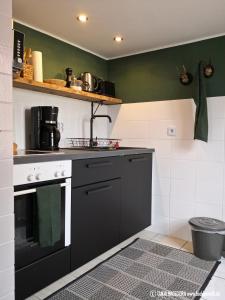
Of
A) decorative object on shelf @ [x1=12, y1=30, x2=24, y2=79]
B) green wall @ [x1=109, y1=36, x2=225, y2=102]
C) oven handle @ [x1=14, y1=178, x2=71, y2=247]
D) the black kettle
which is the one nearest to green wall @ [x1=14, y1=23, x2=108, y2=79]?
the black kettle

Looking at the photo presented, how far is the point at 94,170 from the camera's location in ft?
6.31

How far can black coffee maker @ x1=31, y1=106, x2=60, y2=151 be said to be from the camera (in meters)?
2.09

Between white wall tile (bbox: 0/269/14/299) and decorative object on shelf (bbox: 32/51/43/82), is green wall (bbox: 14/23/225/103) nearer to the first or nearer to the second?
decorative object on shelf (bbox: 32/51/43/82)

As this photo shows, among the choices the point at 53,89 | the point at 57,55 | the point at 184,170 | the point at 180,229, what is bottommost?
the point at 180,229

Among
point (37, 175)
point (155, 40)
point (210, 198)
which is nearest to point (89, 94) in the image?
point (155, 40)

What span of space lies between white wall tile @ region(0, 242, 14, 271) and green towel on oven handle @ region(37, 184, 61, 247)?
38cm

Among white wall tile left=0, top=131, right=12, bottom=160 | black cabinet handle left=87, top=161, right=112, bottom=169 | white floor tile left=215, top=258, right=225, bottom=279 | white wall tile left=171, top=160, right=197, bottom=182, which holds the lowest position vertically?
white floor tile left=215, top=258, right=225, bottom=279

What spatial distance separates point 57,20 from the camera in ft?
6.77

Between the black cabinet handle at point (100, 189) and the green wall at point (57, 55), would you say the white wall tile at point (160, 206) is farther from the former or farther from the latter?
the green wall at point (57, 55)

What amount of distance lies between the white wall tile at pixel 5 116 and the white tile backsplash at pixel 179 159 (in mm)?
1848

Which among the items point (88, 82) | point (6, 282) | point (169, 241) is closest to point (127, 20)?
point (88, 82)

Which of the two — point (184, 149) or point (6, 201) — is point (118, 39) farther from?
point (6, 201)

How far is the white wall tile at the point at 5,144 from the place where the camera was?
106 cm

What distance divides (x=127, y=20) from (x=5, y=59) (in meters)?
1.34
